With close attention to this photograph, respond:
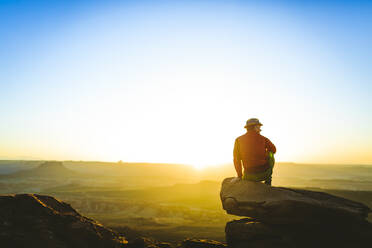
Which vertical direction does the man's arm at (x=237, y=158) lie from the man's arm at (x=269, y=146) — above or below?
below

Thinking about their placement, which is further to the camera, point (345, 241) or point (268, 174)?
point (268, 174)

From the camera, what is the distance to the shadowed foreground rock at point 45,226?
260 inches

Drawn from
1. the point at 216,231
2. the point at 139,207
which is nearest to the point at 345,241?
the point at 216,231

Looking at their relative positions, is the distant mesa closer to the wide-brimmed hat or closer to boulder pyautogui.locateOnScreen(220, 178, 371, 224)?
boulder pyautogui.locateOnScreen(220, 178, 371, 224)

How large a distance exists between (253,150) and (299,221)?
2.24 metres

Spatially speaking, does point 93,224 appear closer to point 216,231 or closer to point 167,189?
point 216,231

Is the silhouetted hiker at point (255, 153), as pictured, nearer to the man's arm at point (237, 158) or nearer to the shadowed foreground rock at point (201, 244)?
the man's arm at point (237, 158)

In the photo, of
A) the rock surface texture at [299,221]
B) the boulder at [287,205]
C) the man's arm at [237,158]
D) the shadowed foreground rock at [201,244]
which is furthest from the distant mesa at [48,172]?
the rock surface texture at [299,221]

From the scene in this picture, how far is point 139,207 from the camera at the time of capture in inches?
1842

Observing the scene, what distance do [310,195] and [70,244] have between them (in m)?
7.04

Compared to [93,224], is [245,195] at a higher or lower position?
higher

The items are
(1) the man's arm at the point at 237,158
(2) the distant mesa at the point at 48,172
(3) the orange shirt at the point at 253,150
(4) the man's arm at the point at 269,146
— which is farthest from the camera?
(2) the distant mesa at the point at 48,172

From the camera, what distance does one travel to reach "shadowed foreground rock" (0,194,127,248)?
6.61 meters

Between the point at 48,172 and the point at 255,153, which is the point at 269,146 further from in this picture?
the point at 48,172
